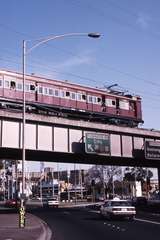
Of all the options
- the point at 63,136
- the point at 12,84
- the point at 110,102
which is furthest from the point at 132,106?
the point at 12,84

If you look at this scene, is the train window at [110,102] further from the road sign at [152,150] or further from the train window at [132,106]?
the road sign at [152,150]

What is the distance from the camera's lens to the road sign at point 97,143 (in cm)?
4197

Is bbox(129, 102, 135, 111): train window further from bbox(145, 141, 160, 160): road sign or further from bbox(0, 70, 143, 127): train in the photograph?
bbox(145, 141, 160, 160): road sign

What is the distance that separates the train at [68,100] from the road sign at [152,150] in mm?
5188

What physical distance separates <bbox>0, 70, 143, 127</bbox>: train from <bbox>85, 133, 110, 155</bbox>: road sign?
4.77 meters

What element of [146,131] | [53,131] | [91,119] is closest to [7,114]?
[53,131]

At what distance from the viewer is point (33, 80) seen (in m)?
43.6

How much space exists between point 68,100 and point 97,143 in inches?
251

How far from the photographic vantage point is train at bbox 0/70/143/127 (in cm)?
4144

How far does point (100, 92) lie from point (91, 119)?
3.43 metres

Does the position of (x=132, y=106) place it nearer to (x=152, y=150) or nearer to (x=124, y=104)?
(x=124, y=104)

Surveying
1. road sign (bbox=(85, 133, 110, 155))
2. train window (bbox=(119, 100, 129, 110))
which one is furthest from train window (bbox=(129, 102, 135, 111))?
road sign (bbox=(85, 133, 110, 155))

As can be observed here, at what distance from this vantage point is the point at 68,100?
46750 mm

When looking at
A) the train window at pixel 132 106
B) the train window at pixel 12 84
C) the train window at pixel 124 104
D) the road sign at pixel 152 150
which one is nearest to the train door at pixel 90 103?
the train window at pixel 124 104
